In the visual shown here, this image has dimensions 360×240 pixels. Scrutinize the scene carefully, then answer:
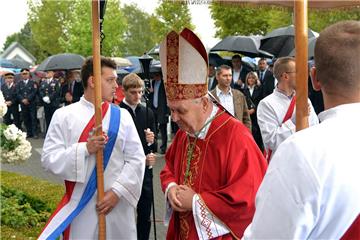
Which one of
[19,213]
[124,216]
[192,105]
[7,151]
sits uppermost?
[192,105]

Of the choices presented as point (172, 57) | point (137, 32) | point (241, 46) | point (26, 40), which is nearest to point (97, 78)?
point (172, 57)

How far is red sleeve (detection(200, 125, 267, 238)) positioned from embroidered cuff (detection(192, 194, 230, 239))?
1.1 inches

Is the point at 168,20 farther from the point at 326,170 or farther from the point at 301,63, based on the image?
the point at 326,170

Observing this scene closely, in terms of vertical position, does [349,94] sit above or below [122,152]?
above

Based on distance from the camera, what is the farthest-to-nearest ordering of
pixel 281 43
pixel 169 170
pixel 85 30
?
pixel 85 30 → pixel 281 43 → pixel 169 170

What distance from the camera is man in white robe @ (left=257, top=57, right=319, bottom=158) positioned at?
221 inches

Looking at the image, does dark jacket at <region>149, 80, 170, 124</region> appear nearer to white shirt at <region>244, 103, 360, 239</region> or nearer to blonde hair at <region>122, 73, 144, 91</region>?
blonde hair at <region>122, 73, 144, 91</region>

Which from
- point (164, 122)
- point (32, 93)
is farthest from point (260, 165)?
point (32, 93)

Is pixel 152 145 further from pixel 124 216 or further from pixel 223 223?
pixel 223 223

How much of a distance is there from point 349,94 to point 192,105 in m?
1.75

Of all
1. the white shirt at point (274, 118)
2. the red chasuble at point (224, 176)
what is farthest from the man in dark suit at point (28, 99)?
the red chasuble at point (224, 176)

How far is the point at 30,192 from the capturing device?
28.5 ft

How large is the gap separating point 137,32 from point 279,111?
2882 inches

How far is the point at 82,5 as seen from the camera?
4650 cm
